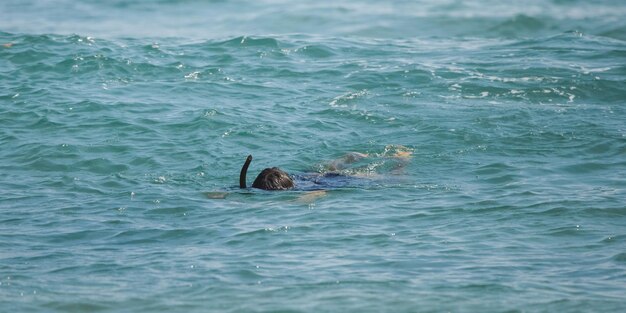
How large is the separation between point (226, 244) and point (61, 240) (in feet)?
5.26

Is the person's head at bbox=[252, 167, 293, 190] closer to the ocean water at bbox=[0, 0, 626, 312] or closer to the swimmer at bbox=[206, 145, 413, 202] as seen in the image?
the swimmer at bbox=[206, 145, 413, 202]

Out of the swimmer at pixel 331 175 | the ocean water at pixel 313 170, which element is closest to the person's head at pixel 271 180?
the swimmer at pixel 331 175

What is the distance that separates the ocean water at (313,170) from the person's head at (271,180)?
15 cm

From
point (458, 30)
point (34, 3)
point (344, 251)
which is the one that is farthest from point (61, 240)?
point (34, 3)

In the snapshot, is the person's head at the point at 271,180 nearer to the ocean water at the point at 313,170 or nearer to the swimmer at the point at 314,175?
the swimmer at the point at 314,175

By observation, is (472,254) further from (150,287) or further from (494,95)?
(494,95)

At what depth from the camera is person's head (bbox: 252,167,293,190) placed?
401 inches

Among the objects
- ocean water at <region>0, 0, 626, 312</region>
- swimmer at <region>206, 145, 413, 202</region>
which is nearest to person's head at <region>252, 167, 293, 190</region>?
swimmer at <region>206, 145, 413, 202</region>

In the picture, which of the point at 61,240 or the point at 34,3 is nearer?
the point at 61,240

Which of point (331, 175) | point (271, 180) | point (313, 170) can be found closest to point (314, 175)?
point (331, 175)

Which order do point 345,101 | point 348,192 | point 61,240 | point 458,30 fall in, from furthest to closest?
point 458,30, point 345,101, point 348,192, point 61,240

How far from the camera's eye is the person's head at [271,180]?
10.2 metres

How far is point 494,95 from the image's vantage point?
14805 millimetres

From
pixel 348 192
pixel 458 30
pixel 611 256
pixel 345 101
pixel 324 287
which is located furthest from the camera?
pixel 458 30
